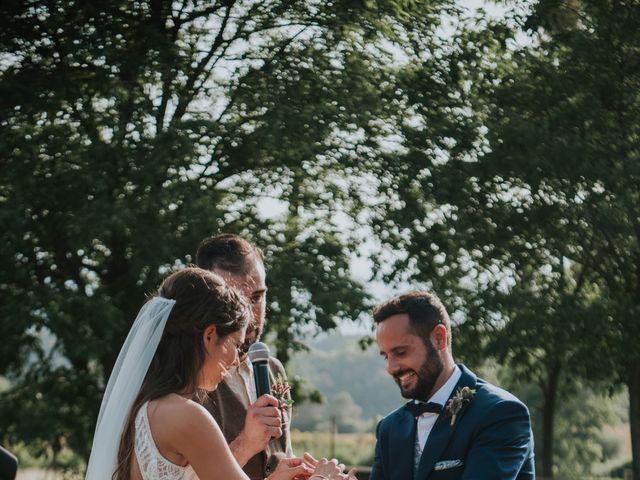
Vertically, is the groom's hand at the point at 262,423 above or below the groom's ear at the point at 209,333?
below

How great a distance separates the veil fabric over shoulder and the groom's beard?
1.39 m

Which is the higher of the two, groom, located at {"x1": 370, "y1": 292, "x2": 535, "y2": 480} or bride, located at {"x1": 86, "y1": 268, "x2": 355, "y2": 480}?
bride, located at {"x1": 86, "y1": 268, "x2": 355, "y2": 480}

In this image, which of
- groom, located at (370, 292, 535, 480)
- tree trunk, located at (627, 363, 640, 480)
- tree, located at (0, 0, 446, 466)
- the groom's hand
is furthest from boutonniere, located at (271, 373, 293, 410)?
tree trunk, located at (627, 363, 640, 480)

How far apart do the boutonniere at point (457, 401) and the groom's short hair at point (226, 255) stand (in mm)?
1123

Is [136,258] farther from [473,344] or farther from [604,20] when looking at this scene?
[604,20]

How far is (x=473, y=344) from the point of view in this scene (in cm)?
1642

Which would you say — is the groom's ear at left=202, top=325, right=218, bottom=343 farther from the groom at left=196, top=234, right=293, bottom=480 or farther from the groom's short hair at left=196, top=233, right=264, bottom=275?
the groom's short hair at left=196, top=233, right=264, bottom=275

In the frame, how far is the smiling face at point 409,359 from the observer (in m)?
4.94

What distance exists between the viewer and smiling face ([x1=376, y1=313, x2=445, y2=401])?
4.94 metres

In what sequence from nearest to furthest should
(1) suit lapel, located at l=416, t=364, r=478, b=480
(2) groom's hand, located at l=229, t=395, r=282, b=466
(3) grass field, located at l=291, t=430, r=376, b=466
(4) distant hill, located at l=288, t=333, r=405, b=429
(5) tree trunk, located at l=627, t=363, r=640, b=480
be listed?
(2) groom's hand, located at l=229, t=395, r=282, b=466
(1) suit lapel, located at l=416, t=364, r=478, b=480
(5) tree trunk, located at l=627, t=363, r=640, b=480
(3) grass field, located at l=291, t=430, r=376, b=466
(4) distant hill, located at l=288, t=333, r=405, b=429

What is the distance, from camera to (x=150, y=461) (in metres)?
3.77

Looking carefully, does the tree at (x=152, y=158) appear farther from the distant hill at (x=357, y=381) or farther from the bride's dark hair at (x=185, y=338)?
the distant hill at (x=357, y=381)

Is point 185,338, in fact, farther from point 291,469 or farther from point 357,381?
point 357,381

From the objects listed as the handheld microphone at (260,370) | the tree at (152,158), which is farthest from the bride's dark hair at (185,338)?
the tree at (152,158)
